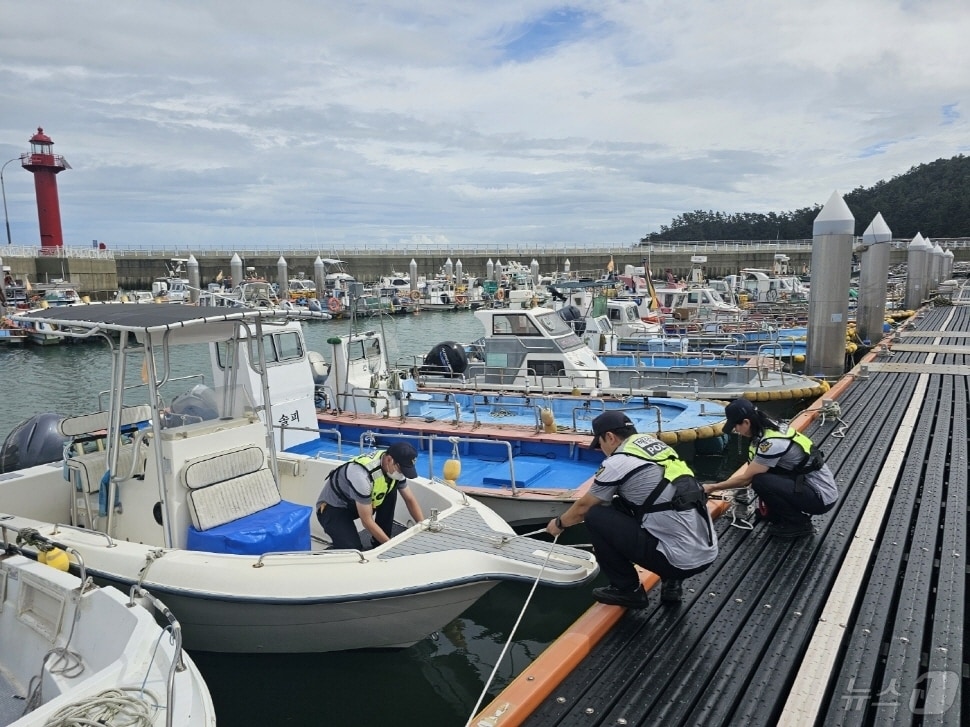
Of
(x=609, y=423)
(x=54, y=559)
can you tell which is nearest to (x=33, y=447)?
(x=54, y=559)

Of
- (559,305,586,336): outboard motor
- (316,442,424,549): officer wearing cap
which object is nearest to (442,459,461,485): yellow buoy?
(316,442,424,549): officer wearing cap

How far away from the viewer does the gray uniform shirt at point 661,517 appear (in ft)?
13.6

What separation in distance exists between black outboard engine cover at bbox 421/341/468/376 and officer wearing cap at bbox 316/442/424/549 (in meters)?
9.11

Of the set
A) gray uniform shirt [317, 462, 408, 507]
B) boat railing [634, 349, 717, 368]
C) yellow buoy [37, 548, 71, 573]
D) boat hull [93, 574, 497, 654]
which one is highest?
gray uniform shirt [317, 462, 408, 507]

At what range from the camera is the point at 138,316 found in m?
5.67

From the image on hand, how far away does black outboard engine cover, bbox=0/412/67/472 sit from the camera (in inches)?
344

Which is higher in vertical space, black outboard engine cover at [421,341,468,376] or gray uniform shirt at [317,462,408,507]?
gray uniform shirt at [317,462,408,507]

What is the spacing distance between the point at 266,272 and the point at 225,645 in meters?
62.8

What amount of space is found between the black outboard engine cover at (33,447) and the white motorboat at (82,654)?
13.7 feet

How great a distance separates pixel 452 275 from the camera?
6700 centimetres

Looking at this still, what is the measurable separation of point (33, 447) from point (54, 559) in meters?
4.78

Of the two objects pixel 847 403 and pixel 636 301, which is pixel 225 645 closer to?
pixel 847 403

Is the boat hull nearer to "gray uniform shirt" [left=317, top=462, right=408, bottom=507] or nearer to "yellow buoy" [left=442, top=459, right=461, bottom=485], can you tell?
"gray uniform shirt" [left=317, top=462, right=408, bottom=507]

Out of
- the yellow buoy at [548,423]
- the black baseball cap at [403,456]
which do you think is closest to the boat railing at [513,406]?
the yellow buoy at [548,423]
